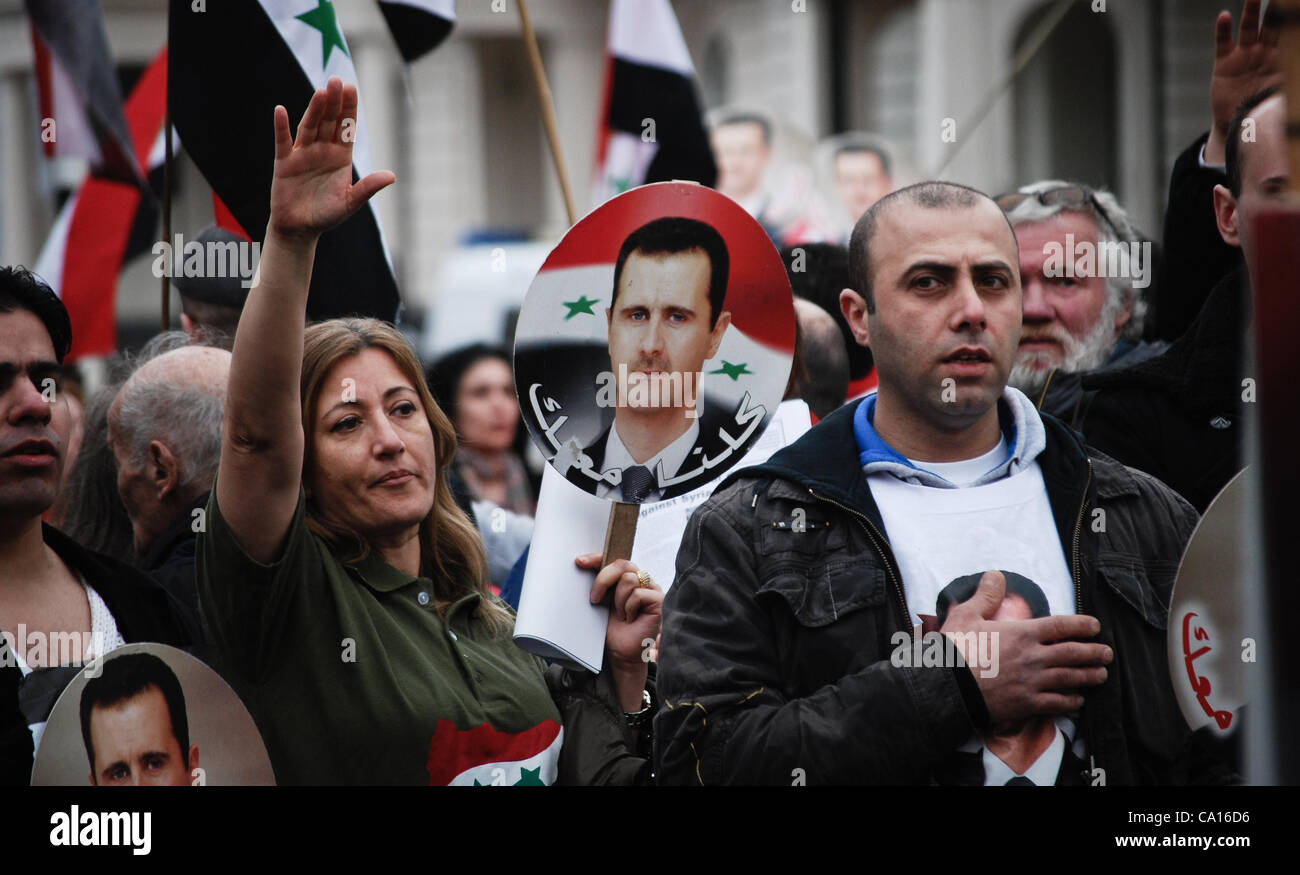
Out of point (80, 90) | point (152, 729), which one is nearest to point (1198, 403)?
point (152, 729)

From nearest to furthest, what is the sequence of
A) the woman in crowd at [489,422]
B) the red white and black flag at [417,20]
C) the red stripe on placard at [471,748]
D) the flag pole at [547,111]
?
the red stripe on placard at [471,748]
the flag pole at [547,111]
the red white and black flag at [417,20]
the woman in crowd at [489,422]

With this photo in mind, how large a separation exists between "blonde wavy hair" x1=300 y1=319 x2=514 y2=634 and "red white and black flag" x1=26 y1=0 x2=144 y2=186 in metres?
2.53

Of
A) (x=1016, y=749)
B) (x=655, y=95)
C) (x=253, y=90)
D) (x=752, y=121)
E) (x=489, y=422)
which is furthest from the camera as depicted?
(x=752, y=121)

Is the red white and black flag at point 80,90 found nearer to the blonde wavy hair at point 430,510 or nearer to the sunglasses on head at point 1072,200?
the blonde wavy hair at point 430,510

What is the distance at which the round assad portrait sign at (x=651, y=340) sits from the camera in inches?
123

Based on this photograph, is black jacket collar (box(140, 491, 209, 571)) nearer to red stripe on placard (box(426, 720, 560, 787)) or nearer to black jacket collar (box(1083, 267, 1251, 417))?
red stripe on placard (box(426, 720, 560, 787))

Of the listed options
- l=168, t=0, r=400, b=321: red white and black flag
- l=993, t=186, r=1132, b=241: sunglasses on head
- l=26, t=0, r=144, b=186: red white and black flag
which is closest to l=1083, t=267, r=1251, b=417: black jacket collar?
l=993, t=186, r=1132, b=241: sunglasses on head

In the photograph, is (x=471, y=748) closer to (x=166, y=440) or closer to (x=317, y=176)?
(x=317, y=176)

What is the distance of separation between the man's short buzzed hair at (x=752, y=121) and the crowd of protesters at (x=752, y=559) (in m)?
6.12

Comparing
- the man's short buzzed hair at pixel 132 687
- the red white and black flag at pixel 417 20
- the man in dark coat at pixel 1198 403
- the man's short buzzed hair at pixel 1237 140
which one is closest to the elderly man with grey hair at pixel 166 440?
the man's short buzzed hair at pixel 132 687

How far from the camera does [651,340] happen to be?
3.14 m

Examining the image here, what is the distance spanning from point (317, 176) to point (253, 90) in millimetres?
1434

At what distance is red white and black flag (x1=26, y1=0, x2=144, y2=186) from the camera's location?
5324 millimetres

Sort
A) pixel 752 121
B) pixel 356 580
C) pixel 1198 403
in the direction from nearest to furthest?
pixel 356 580 → pixel 1198 403 → pixel 752 121
